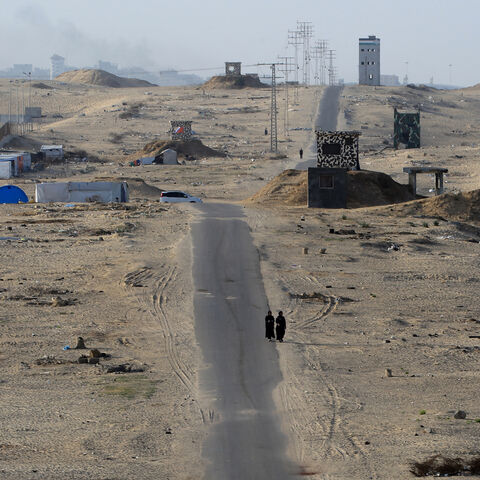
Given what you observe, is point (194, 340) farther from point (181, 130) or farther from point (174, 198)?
point (181, 130)

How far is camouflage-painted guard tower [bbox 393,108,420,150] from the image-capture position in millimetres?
90188

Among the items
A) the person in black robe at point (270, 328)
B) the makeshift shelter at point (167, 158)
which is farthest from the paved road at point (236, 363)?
the makeshift shelter at point (167, 158)

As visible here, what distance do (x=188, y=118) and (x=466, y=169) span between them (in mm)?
49845

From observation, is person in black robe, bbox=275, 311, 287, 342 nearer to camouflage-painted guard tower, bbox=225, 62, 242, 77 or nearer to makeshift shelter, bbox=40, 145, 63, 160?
makeshift shelter, bbox=40, 145, 63, 160

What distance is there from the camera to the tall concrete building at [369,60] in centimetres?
16262

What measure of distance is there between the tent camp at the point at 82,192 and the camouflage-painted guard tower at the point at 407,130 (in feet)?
144

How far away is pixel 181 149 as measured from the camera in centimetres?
8438

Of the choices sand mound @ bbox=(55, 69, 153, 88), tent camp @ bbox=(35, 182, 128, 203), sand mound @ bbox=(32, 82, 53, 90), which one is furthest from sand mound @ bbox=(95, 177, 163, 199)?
sand mound @ bbox=(55, 69, 153, 88)

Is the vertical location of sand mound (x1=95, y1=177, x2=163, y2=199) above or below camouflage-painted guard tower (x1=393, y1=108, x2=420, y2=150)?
below

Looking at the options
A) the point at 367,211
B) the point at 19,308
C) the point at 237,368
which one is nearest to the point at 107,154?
the point at 367,211

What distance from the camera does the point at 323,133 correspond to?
170 feet

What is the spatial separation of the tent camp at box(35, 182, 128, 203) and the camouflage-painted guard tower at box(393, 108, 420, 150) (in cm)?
4402

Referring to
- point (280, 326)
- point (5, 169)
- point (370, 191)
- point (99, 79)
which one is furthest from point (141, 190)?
point (99, 79)

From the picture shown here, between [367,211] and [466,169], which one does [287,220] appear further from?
[466,169]
